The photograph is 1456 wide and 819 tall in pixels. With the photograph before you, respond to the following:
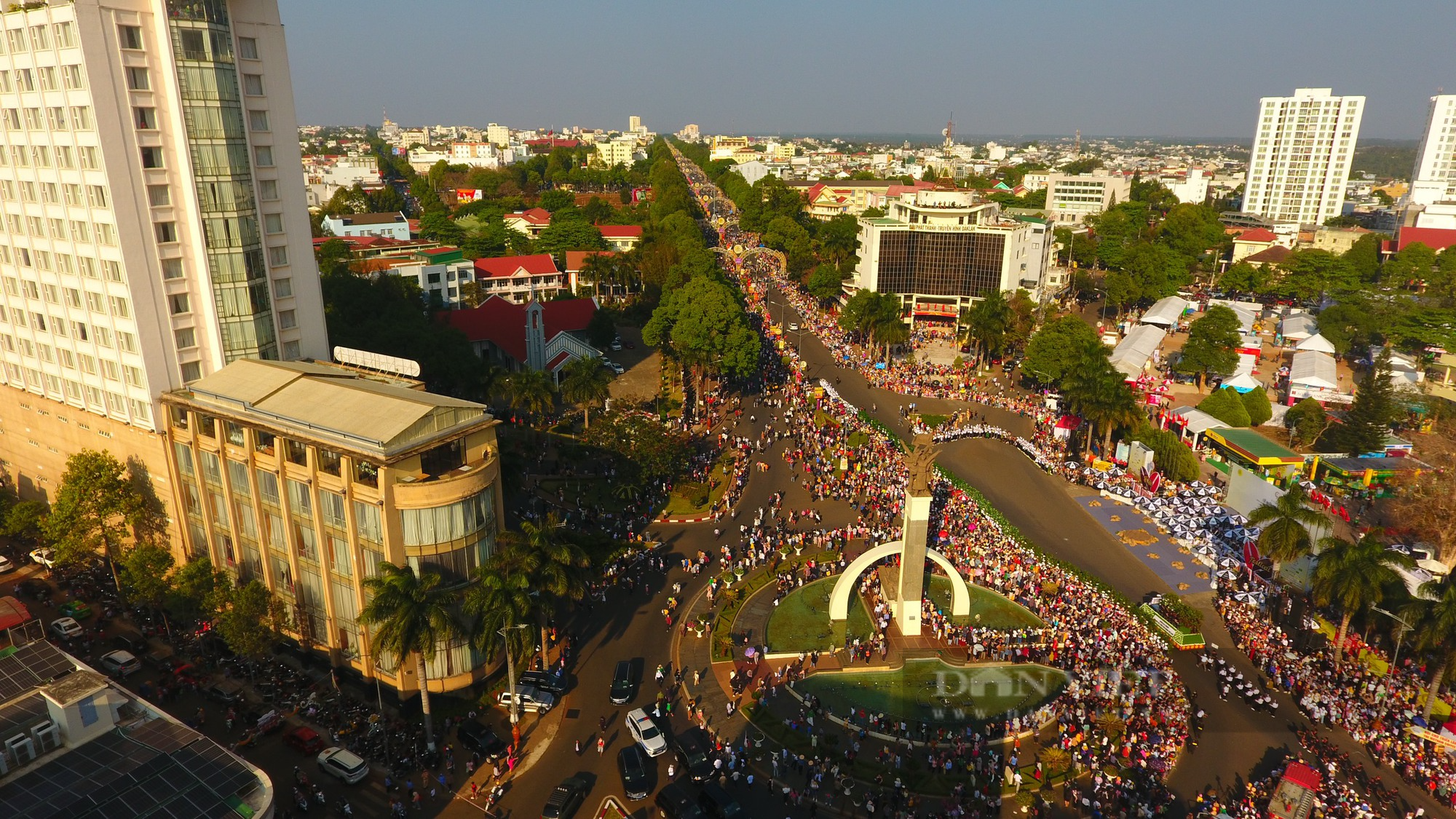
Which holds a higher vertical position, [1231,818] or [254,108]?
[254,108]

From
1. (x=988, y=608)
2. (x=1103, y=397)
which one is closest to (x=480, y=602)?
(x=988, y=608)

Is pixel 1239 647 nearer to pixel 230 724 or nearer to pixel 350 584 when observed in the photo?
pixel 350 584

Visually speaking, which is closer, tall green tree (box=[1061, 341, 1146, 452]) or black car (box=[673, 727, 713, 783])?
black car (box=[673, 727, 713, 783])

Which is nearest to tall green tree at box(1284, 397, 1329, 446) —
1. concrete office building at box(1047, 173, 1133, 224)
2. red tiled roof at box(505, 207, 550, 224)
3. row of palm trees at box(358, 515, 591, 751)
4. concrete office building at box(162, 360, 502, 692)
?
row of palm trees at box(358, 515, 591, 751)

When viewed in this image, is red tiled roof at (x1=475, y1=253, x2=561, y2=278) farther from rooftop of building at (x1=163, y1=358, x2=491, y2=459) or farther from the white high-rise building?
the white high-rise building

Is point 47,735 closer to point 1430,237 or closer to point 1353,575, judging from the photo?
point 1353,575

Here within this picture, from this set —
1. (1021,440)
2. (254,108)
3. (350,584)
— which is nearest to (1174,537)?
(1021,440)
